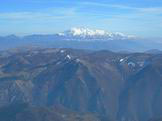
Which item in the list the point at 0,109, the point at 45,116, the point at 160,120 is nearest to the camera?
the point at 160,120

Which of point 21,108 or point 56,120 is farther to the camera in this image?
point 21,108

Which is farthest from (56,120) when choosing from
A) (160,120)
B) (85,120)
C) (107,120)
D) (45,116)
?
(160,120)

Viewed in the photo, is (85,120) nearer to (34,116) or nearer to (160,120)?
(34,116)

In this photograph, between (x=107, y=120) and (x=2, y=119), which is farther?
(x=107, y=120)

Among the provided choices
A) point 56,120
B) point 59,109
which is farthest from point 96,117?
point 56,120

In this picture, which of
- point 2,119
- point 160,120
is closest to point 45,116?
point 2,119

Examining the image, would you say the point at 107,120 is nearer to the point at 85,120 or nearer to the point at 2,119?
the point at 85,120

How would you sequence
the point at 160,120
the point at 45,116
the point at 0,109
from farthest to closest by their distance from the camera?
the point at 0,109, the point at 45,116, the point at 160,120
